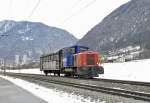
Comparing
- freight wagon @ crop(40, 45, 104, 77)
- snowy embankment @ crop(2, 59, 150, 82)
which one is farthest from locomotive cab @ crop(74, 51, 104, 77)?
snowy embankment @ crop(2, 59, 150, 82)

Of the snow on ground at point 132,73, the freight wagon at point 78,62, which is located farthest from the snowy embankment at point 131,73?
the freight wagon at point 78,62

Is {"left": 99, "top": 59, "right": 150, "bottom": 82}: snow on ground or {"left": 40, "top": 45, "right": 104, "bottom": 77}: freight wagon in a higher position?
{"left": 40, "top": 45, "right": 104, "bottom": 77}: freight wagon

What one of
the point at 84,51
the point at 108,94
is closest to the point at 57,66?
the point at 84,51

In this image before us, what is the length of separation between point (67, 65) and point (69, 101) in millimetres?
27438

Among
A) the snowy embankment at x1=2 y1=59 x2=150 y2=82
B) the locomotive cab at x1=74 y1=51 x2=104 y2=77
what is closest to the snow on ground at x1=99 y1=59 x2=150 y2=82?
the snowy embankment at x1=2 y1=59 x2=150 y2=82

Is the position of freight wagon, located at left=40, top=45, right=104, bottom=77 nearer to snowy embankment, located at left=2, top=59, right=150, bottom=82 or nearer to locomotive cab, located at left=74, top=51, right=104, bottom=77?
locomotive cab, located at left=74, top=51, right=104, bottom=77

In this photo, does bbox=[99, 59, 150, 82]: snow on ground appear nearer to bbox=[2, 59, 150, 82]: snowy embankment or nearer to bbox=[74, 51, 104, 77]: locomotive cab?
bbox=[2, 59, 150, 82]: snowy embankment

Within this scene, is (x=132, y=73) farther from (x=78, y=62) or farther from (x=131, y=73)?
(x=78, y=62)

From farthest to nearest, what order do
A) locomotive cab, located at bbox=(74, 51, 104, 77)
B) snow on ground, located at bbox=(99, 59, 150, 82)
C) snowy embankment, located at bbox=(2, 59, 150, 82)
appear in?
locomotive cab, located at bbox=(74, 51, 104, 77)
snowy embankment, located at bbox=(2, 59, 150, 82)
snow on ground, located at bbox=(99, 59, 150, 82)

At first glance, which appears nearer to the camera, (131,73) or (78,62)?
(78,62)

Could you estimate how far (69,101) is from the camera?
58.6 ft

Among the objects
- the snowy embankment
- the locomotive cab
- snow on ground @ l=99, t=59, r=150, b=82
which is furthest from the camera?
the locomotive cab

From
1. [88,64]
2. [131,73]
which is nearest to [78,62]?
[88,64]

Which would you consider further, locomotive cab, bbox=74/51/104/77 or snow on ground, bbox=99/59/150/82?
locomotive cab, bbox=74/51/104/77
